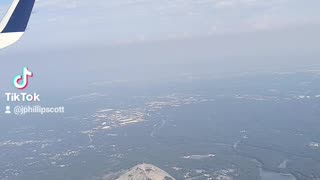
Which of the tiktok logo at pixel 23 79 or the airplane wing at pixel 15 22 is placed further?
the tiktok logo at pixel 23 79

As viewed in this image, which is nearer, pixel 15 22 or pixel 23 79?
pixel 15 22

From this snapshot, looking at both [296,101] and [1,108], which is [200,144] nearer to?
[296,101]

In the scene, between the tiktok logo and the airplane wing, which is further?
the tiktok logo

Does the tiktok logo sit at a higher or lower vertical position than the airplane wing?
lower

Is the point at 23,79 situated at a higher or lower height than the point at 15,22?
lower

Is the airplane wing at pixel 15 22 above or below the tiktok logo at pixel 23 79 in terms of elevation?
above

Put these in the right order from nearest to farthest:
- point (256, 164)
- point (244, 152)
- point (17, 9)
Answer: point (17, 9), point (256, 164), point (244, 152)

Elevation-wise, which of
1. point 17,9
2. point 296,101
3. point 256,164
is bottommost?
point 296,101

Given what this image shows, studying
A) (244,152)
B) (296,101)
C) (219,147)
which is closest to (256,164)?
(244,152)
